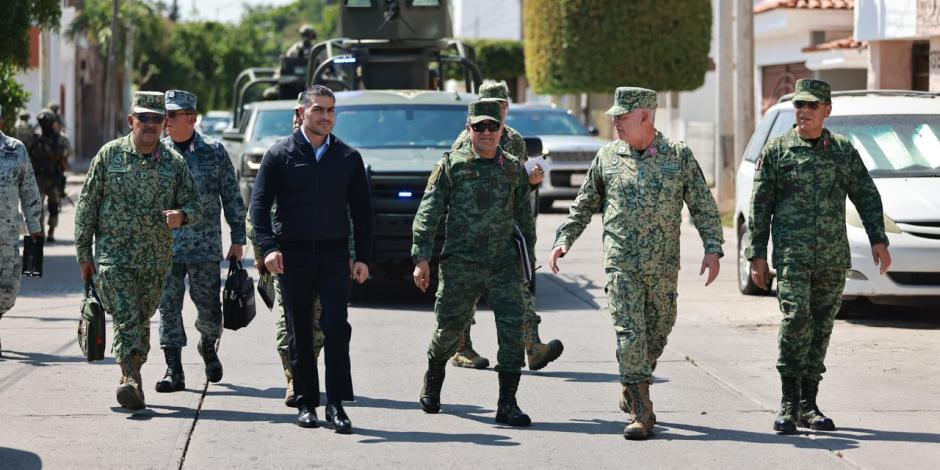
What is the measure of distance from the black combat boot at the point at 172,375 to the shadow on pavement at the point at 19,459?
5.78ft

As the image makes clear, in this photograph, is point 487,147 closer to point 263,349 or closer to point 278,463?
point 278,463

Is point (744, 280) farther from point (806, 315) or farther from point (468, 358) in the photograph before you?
point (806, 315)

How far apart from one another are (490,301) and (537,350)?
5.75 ft

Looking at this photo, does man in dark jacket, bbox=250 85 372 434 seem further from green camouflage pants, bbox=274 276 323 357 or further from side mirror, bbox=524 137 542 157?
side mirror, bbox=524 137 542 157

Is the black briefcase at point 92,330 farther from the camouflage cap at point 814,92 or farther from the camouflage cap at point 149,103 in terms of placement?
the camouflage cap at point 814,92

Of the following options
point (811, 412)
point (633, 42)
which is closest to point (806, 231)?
point (811, 412)

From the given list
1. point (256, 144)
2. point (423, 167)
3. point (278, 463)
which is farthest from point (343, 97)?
point (278, 463)

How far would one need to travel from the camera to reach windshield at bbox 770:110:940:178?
13.5m

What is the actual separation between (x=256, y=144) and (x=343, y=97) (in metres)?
3.38

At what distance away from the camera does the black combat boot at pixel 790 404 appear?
848cm

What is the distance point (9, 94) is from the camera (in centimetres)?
1936

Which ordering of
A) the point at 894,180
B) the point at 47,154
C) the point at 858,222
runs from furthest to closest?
the point at 47,154 < the point at 894,180 < the point at 858,222

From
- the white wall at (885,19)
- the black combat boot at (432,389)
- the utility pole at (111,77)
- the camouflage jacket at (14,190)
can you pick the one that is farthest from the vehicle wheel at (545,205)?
the utility pole at (111,77)

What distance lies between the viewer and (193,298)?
980cm
